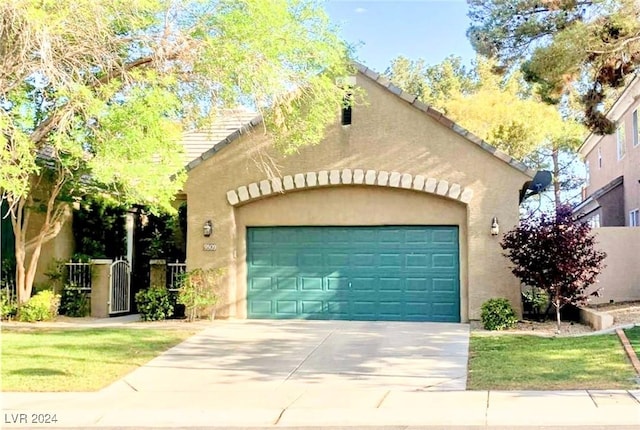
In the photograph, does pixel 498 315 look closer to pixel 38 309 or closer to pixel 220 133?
pixel 220 133

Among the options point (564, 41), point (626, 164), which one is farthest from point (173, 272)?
point (626, 164)

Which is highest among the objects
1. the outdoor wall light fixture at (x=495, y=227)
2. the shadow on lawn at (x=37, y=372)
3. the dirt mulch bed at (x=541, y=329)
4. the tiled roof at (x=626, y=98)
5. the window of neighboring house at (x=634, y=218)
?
the tiled roof at (x=626, y=98)

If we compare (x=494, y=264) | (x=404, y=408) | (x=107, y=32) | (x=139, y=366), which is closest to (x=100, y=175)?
(x=107, y=32)

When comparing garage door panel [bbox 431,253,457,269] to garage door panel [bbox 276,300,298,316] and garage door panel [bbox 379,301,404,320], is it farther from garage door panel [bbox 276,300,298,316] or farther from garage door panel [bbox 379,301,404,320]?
garage door panel [bbox 276,300,298,316]

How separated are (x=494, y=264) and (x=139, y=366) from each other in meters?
8.27

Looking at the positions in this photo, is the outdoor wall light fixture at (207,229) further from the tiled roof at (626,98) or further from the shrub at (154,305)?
the tiled roof at (626,98)

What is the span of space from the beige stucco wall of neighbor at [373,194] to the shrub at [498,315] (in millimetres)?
554

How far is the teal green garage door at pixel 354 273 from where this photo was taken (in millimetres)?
16719

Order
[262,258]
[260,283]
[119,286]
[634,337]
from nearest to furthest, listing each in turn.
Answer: [634,337]
[260,283]
[262,258]
[119,286]

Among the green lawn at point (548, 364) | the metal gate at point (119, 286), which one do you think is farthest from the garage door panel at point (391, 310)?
the metal gate at point (119, 286)

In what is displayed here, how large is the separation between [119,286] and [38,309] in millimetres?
2518

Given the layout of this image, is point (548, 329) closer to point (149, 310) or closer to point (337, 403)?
point (337, 403)

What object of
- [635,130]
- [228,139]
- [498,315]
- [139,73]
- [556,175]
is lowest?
[498,315]

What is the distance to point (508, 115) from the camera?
3403cm
